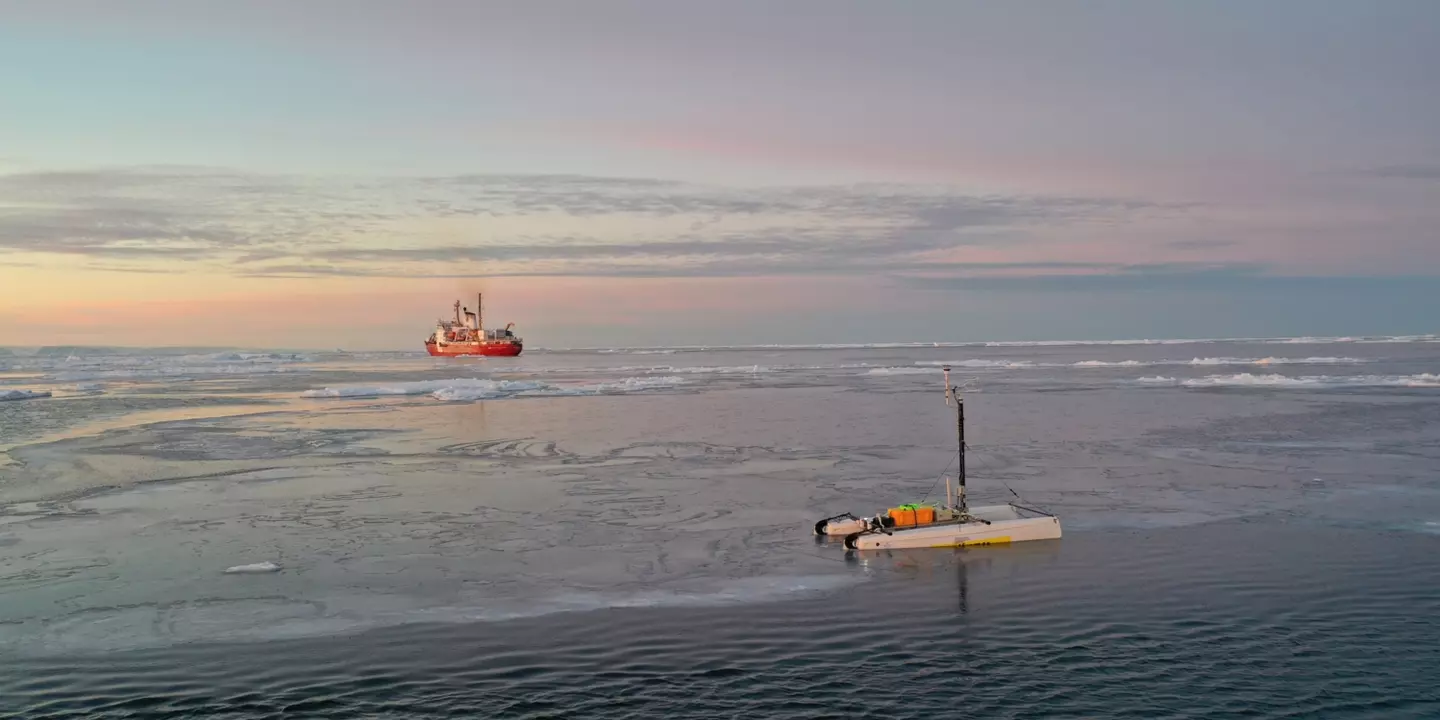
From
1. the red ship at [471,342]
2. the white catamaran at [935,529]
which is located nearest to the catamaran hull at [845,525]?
the white catamaran at [935,529]

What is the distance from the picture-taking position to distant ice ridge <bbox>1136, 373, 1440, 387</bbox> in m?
51.5

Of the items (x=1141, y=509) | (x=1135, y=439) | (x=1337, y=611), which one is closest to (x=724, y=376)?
(x=1135, y=439)

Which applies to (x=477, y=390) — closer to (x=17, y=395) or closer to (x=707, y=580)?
(x=17, y=395)

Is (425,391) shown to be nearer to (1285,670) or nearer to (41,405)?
(41,405)

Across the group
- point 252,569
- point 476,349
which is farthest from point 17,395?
point 476,349

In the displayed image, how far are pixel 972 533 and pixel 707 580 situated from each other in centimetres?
483

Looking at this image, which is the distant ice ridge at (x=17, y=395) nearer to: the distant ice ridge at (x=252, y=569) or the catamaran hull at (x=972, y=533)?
the distant ice ridge at (x=252, y=569)

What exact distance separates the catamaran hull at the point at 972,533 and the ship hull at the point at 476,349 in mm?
111530

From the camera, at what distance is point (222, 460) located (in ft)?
88.2

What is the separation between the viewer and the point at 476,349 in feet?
408

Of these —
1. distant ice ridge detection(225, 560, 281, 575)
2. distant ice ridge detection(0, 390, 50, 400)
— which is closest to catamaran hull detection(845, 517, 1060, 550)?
distant ice ridge detection(225, 560, 281, 575)

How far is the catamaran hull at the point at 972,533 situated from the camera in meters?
16.2

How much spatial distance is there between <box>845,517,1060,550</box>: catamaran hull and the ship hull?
112 meters

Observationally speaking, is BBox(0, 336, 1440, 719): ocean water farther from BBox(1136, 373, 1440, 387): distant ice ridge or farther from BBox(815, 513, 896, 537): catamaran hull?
BBox(1136, 373, 1440, 387): distant ice ridge
